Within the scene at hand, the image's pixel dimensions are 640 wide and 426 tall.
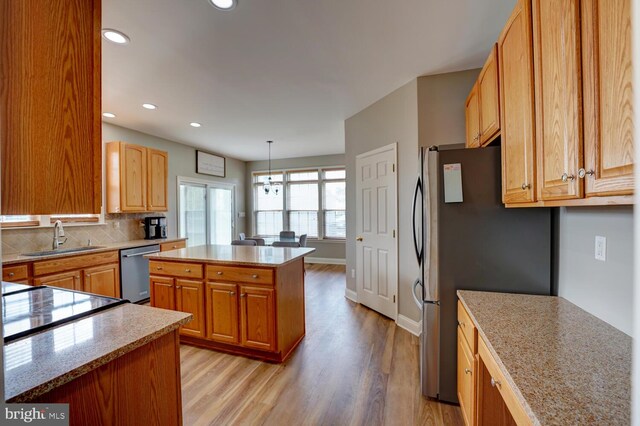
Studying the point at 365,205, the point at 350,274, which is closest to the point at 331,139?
the point at 365,205

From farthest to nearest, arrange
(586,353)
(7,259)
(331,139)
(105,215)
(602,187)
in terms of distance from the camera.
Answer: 1. (331,139)
2. (105,215)
3. (7,259)
4. (586,353)
5. (602,187)

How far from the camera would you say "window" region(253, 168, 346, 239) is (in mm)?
6758

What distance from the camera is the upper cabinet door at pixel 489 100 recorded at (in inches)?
68.7

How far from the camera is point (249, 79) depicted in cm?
283

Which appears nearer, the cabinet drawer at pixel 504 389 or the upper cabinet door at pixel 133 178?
the cabinet drawer at pixel 504 389

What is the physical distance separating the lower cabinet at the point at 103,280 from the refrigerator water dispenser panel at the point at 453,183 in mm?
3890

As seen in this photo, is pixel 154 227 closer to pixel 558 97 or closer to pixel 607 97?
pixel 558 97

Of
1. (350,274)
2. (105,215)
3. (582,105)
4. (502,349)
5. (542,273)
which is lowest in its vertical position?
(350,274)

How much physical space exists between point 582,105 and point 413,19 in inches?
57.7

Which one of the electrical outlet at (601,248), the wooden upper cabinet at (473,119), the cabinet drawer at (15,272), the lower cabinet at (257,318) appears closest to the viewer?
the electrical outlet at (601,248)

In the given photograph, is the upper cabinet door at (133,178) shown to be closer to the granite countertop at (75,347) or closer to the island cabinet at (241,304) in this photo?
the island cabinet at (241,304)

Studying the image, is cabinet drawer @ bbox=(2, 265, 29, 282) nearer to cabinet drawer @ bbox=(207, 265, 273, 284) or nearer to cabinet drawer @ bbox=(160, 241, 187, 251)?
cabinet drawer @ bbox=(160, 241, 187, 251)

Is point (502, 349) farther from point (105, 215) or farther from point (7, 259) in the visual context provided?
point (105, 215)

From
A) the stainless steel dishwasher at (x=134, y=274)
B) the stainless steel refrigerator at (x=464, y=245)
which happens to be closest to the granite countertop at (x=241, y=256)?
the stainless steel dishwasher at (x=134, y=274)
